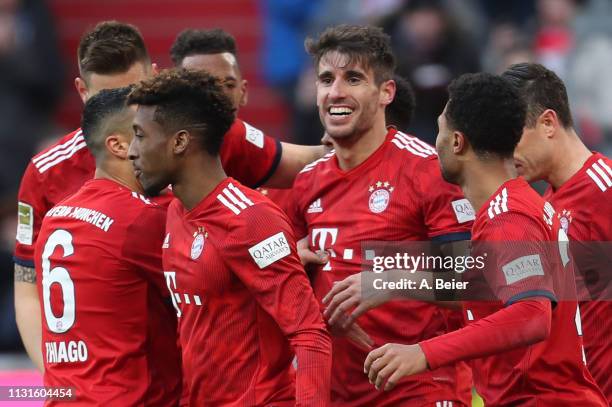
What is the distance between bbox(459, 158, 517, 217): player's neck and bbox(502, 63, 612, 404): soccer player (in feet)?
1.92

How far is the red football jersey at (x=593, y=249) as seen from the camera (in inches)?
228

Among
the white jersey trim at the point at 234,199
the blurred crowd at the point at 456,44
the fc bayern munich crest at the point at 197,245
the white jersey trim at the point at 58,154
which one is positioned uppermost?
the blurred crowd at the point at 456,44

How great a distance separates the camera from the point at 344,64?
234 inches

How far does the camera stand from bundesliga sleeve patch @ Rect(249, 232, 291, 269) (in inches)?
199

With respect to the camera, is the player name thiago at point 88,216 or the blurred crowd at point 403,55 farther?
the blurred crowd at point 403,55

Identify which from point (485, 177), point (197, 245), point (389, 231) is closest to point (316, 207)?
point (389, 231)

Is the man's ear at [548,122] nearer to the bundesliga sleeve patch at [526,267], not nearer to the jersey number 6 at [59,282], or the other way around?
the bundesliga sleeve patch at [526,267]

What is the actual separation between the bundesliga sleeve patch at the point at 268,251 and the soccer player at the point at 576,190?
51.7 inches

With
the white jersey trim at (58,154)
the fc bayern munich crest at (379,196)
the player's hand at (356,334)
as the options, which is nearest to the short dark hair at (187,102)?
the fc bayern munich crest at (379,196)

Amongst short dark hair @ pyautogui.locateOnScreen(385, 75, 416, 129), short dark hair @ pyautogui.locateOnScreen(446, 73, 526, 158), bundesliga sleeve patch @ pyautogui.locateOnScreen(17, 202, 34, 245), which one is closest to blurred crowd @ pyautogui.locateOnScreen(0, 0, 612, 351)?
short dark hair @ pyautogui.locateOnScreen(385, 75, 416, 129)

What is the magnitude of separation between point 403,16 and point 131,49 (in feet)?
13.6

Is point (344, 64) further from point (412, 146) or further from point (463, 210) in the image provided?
point (463, 210)

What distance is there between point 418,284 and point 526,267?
86 centimetres

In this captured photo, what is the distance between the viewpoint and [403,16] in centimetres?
1014
